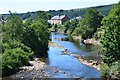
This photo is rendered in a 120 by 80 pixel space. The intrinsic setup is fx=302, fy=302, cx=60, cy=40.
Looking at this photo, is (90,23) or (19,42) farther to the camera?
(90,23)

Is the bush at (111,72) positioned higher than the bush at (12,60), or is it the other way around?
the bush at (12,60)

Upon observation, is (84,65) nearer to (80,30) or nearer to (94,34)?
(94,34)

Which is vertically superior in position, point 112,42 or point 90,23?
point 90,23

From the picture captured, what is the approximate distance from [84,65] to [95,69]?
3655 mm

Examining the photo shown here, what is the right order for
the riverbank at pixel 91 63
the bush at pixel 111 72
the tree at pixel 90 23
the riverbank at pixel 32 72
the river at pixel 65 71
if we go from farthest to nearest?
the tree at pixel 90 23 < the riverbank at pixel 91 63 < the river at pixel 65 71 < the riverbank at pixel 32 72 < the bush at pixel 111 72

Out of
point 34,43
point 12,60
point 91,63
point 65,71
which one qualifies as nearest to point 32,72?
point 12,60

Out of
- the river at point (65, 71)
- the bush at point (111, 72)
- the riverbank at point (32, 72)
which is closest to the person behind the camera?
the bush at point (111, 72)

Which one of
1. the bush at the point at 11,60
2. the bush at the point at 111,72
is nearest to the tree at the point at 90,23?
the bush at the point at 11,60

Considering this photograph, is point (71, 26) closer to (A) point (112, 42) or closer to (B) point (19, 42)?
(B) point (19, 42)

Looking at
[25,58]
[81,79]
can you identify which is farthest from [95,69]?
[25,58]

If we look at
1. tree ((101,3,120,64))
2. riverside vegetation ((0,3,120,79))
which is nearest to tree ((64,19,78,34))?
riverside vegetation ((0,3,120,79))

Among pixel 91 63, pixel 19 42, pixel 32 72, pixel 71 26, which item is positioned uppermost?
pixel 71 26

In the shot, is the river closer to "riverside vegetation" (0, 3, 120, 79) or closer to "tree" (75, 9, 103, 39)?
"riverside vegetation" (0, 3, 120, 79)

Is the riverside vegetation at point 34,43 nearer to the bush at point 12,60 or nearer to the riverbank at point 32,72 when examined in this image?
the bush at point 12,60
